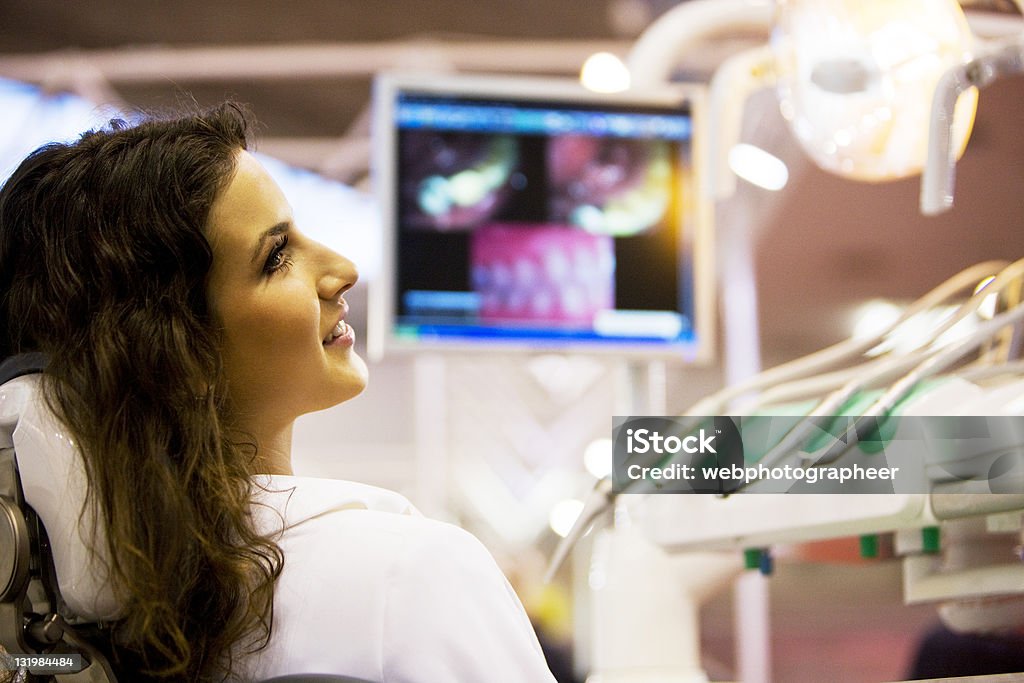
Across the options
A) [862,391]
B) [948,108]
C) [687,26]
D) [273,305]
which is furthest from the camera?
[687,26]

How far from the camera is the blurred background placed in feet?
7.73

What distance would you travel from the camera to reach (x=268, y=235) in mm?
926

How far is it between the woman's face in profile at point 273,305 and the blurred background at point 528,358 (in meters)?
1.22

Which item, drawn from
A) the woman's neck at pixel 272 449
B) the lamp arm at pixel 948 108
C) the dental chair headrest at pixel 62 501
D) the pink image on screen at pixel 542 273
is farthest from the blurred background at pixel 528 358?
the dental chair headrest at pixel 62 501

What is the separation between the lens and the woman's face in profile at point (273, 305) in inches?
35.9

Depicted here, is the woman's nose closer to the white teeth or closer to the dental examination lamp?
the white teeth

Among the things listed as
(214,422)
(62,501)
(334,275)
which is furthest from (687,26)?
(62,501)

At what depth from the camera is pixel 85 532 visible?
78 centimetres

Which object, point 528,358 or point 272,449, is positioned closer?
point 272,449

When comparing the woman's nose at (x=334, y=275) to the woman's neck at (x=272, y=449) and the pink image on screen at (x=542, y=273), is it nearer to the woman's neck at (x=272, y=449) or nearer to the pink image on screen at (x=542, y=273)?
the woman's neck at (x=272, y=449)

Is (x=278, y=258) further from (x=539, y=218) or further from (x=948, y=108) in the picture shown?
(x=539, y=218)

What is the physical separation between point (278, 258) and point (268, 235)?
0.09 feet

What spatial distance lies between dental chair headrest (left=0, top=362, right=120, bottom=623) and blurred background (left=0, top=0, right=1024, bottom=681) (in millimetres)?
1400

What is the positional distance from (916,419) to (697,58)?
9.77 feet
